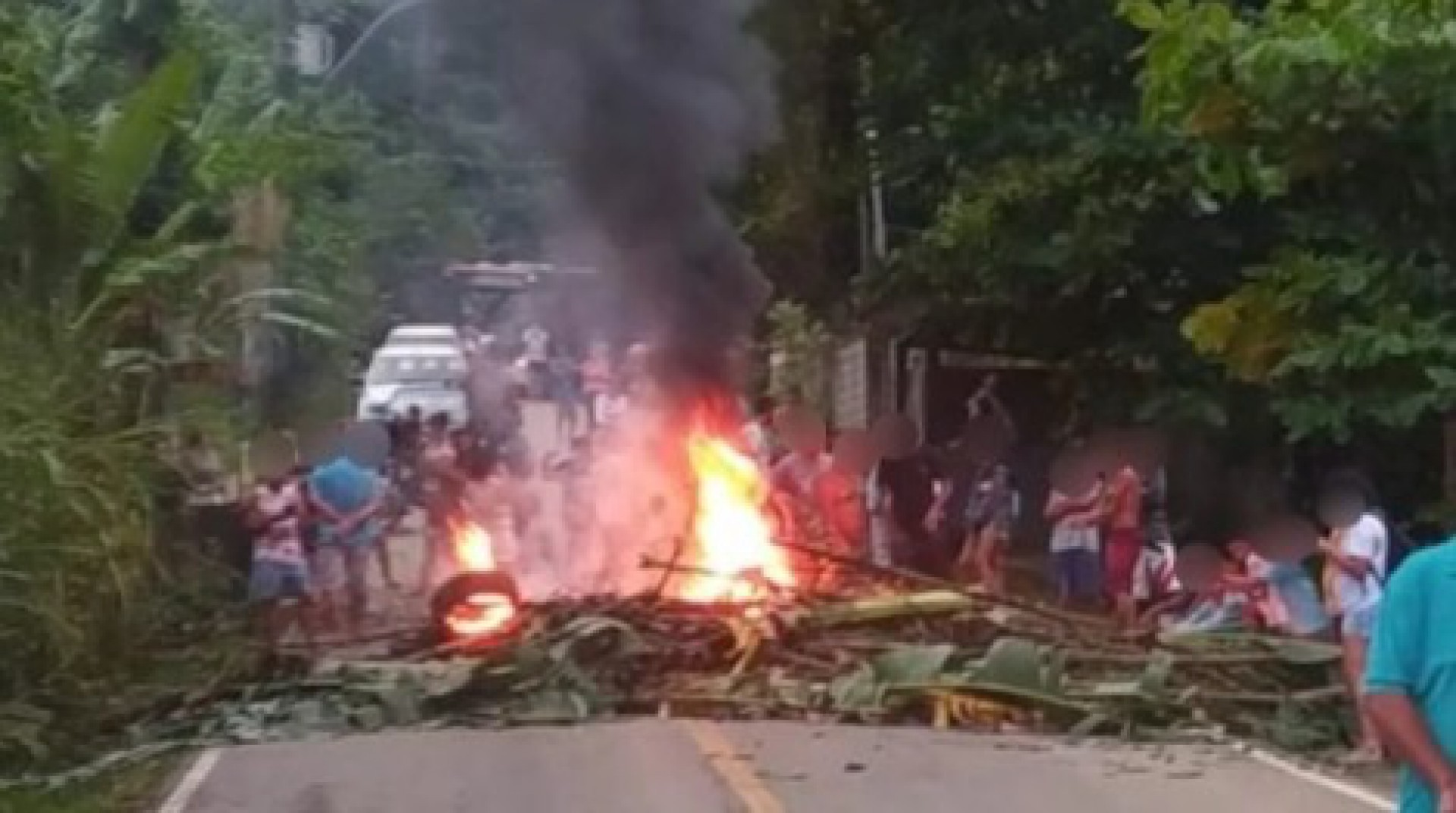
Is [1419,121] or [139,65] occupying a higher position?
[139,65]

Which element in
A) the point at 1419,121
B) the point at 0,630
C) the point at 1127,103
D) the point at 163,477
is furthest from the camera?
the point at 1127,103

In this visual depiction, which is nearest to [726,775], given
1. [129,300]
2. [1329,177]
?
[1329,177]

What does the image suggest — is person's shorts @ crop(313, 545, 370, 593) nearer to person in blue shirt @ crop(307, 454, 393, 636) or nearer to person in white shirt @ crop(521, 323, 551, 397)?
person in blue shirt @ crop(307, 454, 393, 636)

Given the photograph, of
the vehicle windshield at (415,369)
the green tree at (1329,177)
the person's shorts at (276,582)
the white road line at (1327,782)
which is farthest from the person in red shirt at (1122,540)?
the vehicle windshield at (415,369)

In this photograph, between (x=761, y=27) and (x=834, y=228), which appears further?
(x=834, y=228)

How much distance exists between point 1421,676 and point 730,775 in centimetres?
806

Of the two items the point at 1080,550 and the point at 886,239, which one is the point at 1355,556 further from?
the point at 886,239

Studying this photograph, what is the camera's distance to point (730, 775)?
1295cm

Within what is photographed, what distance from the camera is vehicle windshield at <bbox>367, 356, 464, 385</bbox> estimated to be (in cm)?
3838

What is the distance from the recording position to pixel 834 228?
89.7 feet

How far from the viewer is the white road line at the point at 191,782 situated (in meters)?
12.4

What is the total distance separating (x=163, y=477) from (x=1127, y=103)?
25.0 feet

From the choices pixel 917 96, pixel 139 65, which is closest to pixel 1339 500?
pixel 917 96

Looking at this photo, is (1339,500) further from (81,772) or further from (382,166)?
(382,166)
